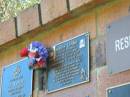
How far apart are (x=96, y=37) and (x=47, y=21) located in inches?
14.9

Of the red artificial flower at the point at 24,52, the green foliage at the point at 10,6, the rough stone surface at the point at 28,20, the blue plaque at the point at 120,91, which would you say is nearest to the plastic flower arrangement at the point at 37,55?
the red artificial flower at the point at 24,52

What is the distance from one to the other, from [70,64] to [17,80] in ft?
1.82

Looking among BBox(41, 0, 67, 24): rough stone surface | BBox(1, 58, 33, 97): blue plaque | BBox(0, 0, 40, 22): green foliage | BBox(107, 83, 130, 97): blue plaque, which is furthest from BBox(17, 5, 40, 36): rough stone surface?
BBox(0, 0, 40, 22): green foliage

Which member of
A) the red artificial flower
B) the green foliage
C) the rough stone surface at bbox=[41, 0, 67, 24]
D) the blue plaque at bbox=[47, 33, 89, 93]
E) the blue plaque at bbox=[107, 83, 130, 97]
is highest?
the green foliage

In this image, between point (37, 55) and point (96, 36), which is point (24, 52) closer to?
point (37, 55)

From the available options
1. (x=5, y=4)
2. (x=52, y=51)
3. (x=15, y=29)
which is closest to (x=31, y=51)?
(x=52, y=51)

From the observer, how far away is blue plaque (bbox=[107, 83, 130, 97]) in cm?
203

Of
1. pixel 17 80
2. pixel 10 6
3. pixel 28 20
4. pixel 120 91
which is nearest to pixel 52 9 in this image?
pixel 28 20

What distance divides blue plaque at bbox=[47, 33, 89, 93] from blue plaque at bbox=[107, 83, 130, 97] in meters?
0.21

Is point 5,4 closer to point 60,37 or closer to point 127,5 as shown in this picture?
point 60,37

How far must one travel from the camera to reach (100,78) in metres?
2.23

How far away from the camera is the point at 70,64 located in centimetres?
244

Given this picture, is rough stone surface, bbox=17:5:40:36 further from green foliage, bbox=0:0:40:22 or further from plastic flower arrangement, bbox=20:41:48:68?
green foliage, bbox=0:0:40:22

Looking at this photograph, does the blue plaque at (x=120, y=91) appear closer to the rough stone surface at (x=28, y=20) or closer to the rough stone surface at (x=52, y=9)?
the rough stone surface at (x=52, y=9)
